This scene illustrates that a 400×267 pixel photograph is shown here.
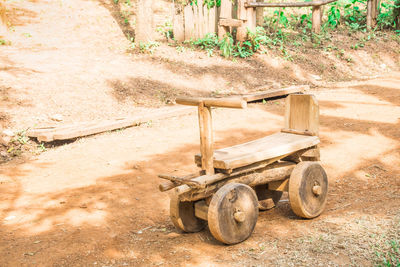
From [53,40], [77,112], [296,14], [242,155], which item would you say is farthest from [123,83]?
[296,14]

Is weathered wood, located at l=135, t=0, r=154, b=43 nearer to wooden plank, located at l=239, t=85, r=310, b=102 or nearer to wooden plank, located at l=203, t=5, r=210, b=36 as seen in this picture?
wooden plank, located at l=203, t=5, r=210, b=36

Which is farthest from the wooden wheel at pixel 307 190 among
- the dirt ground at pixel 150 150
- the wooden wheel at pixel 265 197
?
the wooden wheel at pixel 265 197

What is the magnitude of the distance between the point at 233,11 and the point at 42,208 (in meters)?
8.31

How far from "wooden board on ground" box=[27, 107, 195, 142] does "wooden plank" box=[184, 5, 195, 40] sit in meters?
4.05

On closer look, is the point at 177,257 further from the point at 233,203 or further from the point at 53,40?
the point at 53,40

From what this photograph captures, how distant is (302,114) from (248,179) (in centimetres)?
106

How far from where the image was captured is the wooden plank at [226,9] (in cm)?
1068

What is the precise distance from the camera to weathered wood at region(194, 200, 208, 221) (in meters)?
3.52

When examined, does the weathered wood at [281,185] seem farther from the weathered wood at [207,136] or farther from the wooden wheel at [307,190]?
the weathered wood at [207,136]

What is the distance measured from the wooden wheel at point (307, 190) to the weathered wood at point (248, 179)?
12 centimetres

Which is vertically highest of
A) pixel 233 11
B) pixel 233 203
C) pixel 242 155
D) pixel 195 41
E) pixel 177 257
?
pixel 233 11

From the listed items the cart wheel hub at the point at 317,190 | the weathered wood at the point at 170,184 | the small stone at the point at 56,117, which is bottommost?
the cart wheel hub at the point at 317,190

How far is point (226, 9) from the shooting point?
423 inches

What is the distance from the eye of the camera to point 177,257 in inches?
129
